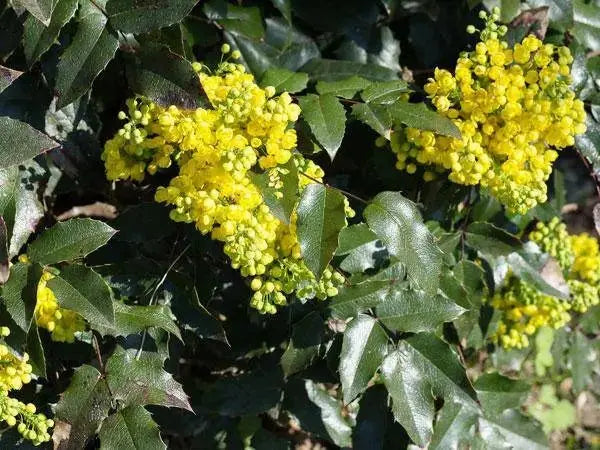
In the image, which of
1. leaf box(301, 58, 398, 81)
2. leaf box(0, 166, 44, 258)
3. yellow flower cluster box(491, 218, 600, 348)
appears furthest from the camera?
yellow flower cluster box(491, 218, 600, 348)

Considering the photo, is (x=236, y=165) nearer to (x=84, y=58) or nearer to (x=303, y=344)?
(x=84, y=58)

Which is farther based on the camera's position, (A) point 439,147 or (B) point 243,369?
(B) point 243,369

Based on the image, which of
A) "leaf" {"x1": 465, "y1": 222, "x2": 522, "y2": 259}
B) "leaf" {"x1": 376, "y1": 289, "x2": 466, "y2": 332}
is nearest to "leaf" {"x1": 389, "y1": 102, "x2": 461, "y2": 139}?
"leaf" {"x1": 376, "y1": 289, "x2": 466, "y2": 332}

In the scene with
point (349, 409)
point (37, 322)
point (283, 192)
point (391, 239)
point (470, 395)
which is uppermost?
point (283, 192)

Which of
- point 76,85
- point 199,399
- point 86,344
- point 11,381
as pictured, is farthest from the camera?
point 199,399

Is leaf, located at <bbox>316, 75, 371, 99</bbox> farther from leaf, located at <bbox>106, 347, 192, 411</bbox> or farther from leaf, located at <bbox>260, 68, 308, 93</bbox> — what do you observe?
leaf, located at <bbox>106, 347, 192, 411</bbox>

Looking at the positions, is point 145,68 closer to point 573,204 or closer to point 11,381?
point 11,381

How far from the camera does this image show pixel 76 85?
5.59 feet

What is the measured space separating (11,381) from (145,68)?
75 centimetres

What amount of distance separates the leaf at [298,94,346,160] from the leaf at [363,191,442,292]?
0.55 ft

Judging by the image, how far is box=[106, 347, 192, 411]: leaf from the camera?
1731 mm

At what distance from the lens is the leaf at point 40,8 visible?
1587mm

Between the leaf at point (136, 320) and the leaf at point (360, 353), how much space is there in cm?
40

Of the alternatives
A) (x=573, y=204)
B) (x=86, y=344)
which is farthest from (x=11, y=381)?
(x=573, y=204)
